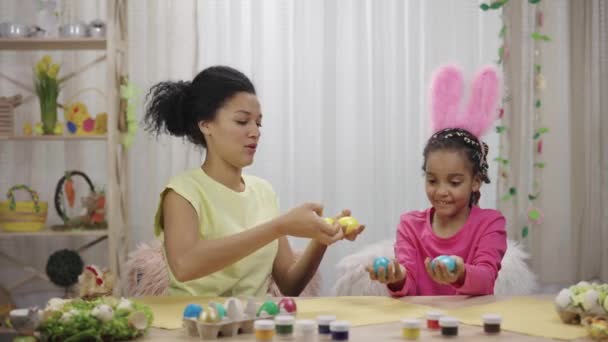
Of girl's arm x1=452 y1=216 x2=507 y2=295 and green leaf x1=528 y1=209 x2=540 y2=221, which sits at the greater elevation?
girl's arm x1=452 y1=216 x2=507 y2=295

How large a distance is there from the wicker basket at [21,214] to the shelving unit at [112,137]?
3cm

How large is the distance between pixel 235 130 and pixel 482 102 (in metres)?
0.64

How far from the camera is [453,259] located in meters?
1.81

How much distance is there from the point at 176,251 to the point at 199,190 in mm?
210

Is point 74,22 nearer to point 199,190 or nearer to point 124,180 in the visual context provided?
point 124,180

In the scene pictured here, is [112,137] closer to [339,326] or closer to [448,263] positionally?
[448,263]

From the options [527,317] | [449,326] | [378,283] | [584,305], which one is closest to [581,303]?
[584,305]

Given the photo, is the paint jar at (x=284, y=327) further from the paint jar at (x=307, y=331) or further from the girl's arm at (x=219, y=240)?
the girl's arm at (x=219, y=240)

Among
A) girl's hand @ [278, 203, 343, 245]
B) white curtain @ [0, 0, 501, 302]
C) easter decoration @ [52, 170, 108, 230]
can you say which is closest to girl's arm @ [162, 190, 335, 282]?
girl's hand @ [278, 203, 343, 245]

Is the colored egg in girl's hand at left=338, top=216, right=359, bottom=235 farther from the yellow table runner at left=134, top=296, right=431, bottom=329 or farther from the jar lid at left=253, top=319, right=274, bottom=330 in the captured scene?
the jar lid at left=253, top=319, right=274, bottom=330

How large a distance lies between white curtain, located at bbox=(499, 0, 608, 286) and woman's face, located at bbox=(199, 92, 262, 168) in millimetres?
2191

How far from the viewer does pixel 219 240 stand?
1938 mm

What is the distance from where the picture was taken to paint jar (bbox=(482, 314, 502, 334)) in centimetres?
144

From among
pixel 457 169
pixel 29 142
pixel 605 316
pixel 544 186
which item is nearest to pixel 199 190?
pixel 457 169
